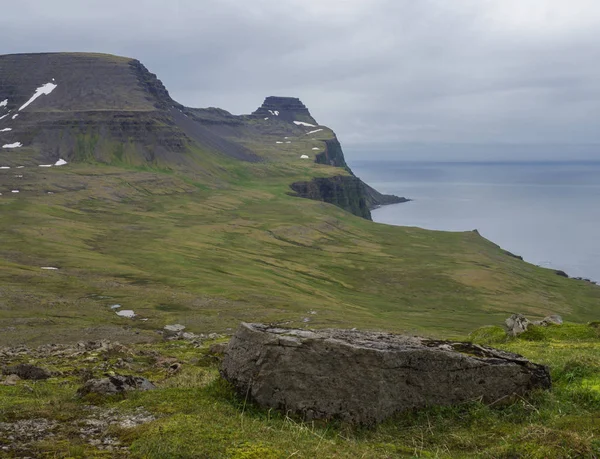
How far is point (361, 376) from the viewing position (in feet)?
58.2

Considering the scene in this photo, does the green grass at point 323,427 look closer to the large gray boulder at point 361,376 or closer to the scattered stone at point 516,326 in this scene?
the large gray boulder at point 361,376

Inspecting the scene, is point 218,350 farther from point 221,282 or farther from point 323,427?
point 221,282

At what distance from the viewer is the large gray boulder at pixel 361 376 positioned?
57.5ft

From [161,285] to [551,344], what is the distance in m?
81.2

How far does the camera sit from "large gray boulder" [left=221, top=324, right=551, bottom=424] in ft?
57.5

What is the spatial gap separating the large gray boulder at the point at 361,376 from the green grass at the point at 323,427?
0.44m

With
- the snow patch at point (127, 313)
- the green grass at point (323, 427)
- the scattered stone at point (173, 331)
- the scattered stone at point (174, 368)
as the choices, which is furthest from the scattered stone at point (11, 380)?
the snow patch at point (127, 313)

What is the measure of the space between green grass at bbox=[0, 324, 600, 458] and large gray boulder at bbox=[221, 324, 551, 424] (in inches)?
17.3

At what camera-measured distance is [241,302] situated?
92250 mm

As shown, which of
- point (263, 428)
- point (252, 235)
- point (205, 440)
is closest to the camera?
point (205, 440)

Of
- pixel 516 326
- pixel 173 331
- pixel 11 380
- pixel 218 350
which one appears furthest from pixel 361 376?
pixel 173 331

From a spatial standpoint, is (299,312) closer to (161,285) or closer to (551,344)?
(161,285)

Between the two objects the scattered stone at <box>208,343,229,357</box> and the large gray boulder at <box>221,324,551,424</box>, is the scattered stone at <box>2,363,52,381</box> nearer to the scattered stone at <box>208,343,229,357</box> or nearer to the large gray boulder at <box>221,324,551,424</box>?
the scattered stone at <box>208,343,229,357</box>

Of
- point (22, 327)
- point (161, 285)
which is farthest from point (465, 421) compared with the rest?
point (161, 285)
